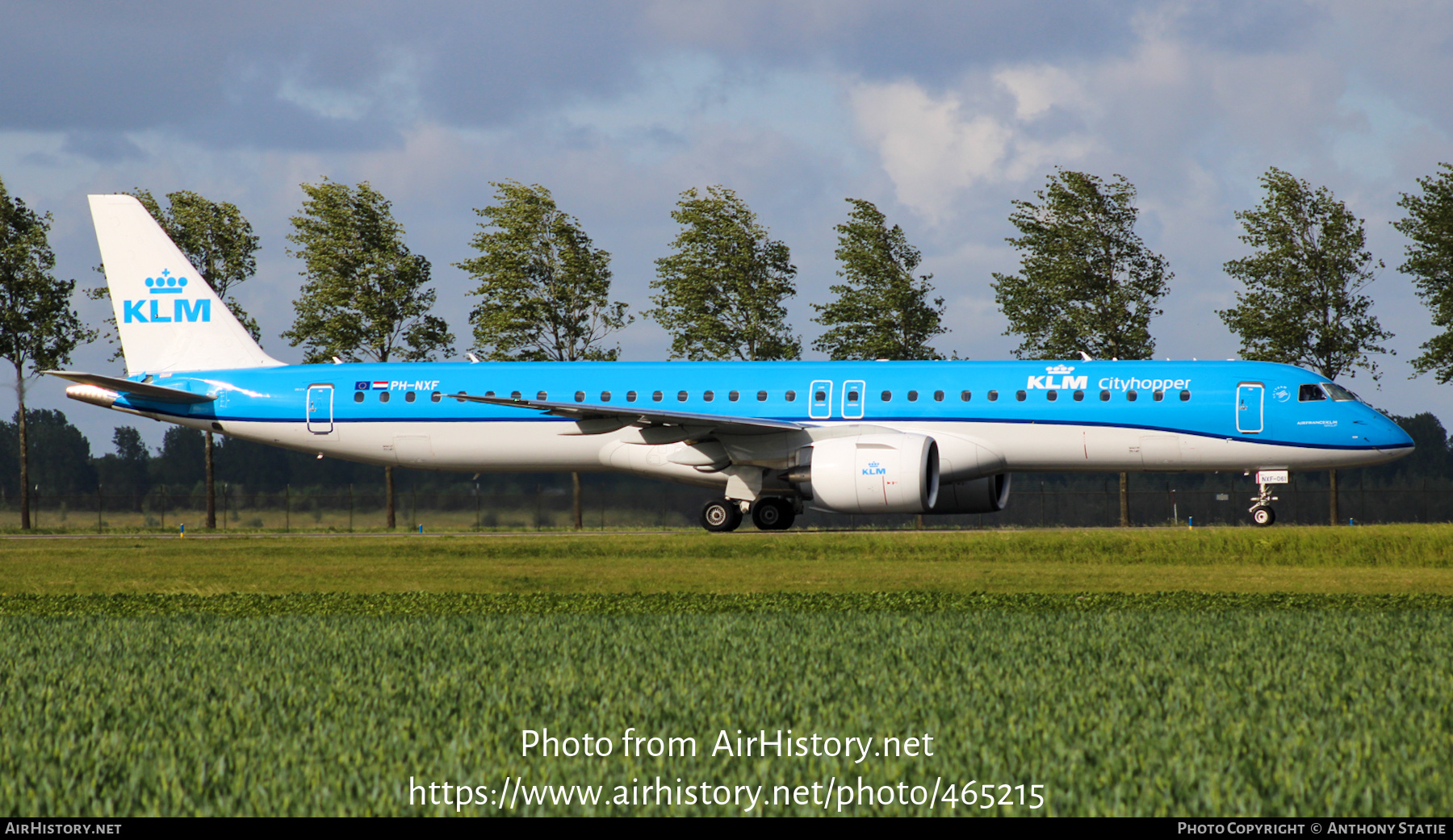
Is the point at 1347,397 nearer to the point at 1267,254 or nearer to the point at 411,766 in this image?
the point at 1267,254

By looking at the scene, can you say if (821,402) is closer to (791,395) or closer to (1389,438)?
(791,395)

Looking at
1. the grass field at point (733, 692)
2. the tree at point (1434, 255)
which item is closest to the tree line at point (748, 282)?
the tree at point (1434, 255)

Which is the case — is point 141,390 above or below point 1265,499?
above

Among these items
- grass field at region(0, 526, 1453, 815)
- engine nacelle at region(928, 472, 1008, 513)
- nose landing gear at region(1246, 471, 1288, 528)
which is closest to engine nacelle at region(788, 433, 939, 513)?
engine nacelle at region(928, 472, 1008, 513)

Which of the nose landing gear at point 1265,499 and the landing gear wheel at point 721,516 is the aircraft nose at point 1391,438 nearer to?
the nose landing gear at point 1265,499

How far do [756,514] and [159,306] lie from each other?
1464 centimetres

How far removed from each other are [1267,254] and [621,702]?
34728mm

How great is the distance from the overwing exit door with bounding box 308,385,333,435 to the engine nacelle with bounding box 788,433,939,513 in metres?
10.9

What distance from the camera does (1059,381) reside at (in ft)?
77.5

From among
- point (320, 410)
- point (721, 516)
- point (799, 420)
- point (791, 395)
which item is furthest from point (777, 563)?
point (320, 410)

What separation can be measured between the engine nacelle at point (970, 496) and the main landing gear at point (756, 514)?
9.75ft

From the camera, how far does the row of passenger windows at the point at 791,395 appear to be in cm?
2339

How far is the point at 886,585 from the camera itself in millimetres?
14219
